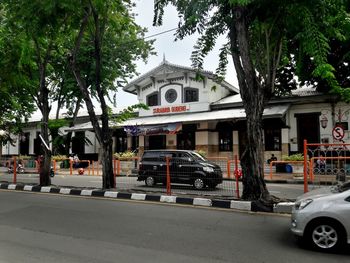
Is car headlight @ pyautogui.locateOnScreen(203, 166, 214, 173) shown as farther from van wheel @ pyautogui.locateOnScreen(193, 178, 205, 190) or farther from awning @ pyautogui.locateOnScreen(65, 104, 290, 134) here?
awning @ pyautogui.locateOnScreen(65, 104, 290, 134)

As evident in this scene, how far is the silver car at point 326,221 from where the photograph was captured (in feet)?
18.9

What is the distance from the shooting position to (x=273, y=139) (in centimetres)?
2503

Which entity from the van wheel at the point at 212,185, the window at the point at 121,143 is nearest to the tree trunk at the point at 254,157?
the van wheel at the point at 212,185

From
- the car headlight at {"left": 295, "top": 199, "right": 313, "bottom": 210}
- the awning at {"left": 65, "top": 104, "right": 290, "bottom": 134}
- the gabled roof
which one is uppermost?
the gabled roof

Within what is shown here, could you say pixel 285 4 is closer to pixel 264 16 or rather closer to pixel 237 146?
pixel 264 16

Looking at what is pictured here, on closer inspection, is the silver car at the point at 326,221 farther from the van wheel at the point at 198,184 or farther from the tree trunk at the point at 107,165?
the tree trunk at the point at 107,165

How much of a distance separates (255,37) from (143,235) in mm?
6335

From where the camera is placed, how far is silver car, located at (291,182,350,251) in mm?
5746

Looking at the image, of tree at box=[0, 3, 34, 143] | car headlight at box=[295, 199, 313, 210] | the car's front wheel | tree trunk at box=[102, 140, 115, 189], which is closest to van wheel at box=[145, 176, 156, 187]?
tree trunk at box=[102, 140, 115, 189]

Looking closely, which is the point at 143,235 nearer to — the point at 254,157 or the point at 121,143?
the point at 254,157

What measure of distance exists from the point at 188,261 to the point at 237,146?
70.4 feet

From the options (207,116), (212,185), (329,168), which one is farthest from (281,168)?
(329,168)

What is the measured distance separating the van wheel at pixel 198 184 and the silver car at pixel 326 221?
6.32m

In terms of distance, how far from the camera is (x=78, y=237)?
22.0ft
